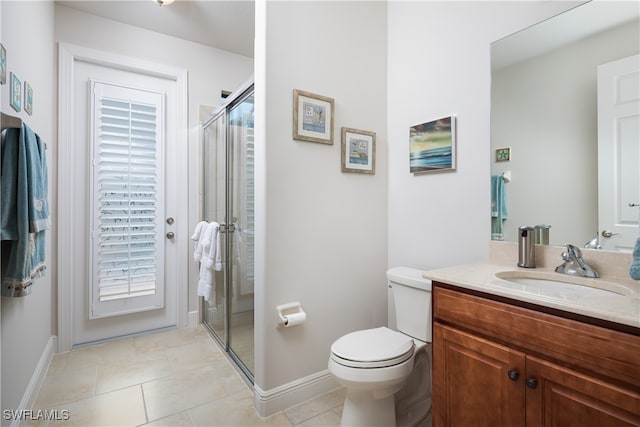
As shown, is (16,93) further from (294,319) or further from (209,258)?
(294,319)

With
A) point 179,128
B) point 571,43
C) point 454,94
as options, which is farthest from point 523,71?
point 179,128

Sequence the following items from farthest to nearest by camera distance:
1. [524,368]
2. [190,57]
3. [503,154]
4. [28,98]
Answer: [190,57] < [28,98] < [503,154] < [524,368]

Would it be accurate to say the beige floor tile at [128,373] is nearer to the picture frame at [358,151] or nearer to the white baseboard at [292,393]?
the white baseboard at [292,393]

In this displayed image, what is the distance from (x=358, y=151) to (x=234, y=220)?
1039 mm

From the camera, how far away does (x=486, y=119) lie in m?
1.58

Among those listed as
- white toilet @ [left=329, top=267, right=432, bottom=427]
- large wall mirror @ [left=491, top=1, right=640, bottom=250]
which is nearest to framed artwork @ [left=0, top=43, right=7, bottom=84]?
white toilet @ [left=329, top=267, right=432, bottom=427]

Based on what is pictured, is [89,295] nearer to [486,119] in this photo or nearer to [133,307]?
[133,307]

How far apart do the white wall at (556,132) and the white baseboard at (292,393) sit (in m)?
1.34

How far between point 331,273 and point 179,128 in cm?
203

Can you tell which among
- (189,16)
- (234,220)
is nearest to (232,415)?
(234,220)

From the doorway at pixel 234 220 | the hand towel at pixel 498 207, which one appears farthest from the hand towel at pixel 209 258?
the hand towel at pixel 498 207

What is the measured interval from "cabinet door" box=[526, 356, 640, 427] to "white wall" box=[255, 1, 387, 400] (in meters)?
1.12

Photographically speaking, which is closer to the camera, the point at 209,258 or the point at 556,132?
the point at 556,132

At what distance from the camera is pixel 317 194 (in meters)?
1.83
